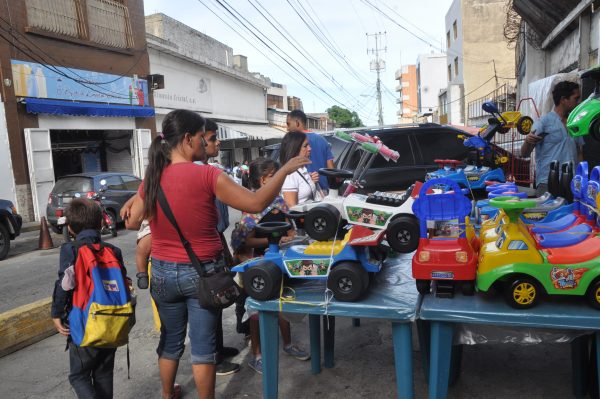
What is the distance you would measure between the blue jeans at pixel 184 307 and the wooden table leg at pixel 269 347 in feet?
0.85

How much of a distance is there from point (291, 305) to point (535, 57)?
12161 millimetres

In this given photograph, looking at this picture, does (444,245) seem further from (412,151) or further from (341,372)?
(412,151)

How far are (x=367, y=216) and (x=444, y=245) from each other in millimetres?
557

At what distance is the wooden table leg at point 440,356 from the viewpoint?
2.25 m

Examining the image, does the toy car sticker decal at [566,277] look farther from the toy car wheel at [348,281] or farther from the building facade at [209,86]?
the building facade at [209,86]

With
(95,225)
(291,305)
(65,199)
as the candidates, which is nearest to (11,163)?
(65,199)

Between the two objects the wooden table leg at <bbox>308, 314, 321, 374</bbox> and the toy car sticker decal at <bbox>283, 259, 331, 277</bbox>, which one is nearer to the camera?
the toy car sticker decal at <bbox>283, 259, 331, 277</bbox>

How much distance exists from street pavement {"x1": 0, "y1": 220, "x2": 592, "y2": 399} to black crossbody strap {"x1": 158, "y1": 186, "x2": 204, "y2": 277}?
1189 millimetres

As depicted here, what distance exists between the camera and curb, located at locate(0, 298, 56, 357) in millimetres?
3982

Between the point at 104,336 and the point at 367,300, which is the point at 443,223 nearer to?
the point at 367,300

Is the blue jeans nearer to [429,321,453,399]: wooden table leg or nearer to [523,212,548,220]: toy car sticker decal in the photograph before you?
[429,321,453,399]: wooden table leg

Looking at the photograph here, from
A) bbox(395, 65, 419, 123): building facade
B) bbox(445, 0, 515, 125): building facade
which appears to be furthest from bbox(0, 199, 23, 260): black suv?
bbox(395, 65, 419, 123): building facade

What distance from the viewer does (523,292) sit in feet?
6.89

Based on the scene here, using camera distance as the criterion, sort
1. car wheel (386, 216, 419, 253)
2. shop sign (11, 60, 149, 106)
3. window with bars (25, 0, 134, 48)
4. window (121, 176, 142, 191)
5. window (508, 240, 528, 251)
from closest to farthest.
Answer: window (508, 240, 528, 251), car wheel (386, 216, 419, 253), window (121, 176, 142, 191), shop sign (11, 60, 149, 106), window with bars (25, 0, 134, 48)
